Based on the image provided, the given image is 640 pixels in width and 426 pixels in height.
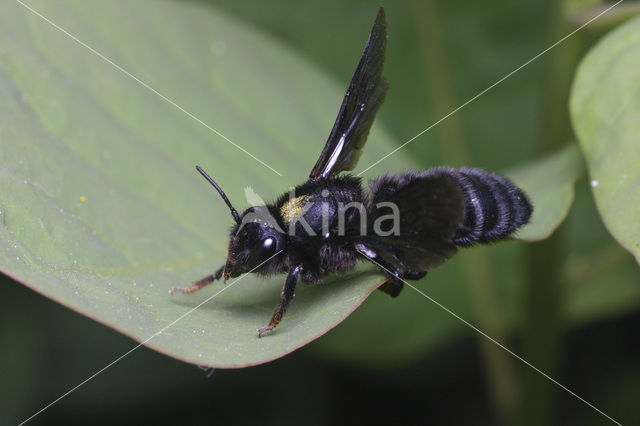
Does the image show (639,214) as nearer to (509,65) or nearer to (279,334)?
(279,334)

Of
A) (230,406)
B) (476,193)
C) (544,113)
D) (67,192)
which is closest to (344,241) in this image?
(476,193)

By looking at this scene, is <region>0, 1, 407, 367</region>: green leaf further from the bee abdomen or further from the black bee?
the bee abdomen

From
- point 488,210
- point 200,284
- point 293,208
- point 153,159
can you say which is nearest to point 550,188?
point 488,210

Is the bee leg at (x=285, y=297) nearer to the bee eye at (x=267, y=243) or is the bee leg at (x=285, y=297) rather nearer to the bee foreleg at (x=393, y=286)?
the bee eye at (x=267, y=243)

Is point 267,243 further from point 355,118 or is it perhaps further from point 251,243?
point 355,118

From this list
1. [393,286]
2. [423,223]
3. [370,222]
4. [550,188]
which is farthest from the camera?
[550,188]

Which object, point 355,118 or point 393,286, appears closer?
point 393,286

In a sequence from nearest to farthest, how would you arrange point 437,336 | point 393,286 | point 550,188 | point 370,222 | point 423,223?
point 423,223, point 370,222, point 393,286, point 550,188, point 437,336
